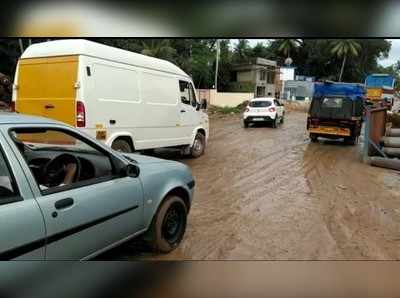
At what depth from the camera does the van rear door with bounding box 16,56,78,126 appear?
4.97m

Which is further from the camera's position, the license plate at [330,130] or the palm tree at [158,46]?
the license plate at [330,130]

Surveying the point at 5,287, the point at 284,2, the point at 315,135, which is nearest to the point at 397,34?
the point at 284,2

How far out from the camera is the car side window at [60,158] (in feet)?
8.36

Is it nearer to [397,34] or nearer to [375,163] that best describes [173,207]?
[397,34]

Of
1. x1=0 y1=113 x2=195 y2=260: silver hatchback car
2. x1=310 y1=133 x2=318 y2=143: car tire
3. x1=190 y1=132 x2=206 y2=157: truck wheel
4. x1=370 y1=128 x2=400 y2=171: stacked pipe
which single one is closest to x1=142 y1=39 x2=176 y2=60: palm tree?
x1=0 y1=113 x2=195 y2=260: silver hatchback car

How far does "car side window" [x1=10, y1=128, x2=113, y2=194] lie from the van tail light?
220 cm

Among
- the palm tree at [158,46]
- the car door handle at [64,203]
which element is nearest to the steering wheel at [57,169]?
the car door handle at [64,203]

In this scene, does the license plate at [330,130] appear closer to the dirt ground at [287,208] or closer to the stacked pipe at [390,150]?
the dirt ground at [287,208]

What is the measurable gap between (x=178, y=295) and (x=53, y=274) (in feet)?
2.56

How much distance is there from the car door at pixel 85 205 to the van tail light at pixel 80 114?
2.20 m

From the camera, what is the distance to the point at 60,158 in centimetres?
280

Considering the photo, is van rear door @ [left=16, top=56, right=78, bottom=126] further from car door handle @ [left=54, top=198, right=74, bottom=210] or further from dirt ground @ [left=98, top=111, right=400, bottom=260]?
car door handle @ [left=54, top=198, right=74, bottom=210]

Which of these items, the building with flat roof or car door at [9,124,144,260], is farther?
the building with flat roof

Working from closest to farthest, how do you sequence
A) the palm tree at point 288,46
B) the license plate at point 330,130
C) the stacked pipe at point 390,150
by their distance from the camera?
the palm tree at point 288,46
the stacked pipe at point 390,150
the license plate at point 330,130
